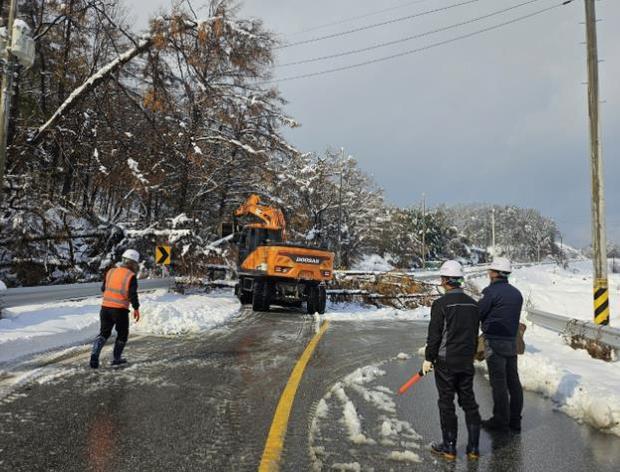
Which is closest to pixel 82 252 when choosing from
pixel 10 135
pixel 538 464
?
pixel 10 135

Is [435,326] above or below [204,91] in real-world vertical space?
below

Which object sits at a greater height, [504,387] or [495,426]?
[504,387]

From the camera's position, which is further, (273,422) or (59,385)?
(59,385)

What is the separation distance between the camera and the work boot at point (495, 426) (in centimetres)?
489

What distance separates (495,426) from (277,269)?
10339mm

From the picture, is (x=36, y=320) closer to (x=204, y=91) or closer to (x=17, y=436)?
(x=17, y=436)

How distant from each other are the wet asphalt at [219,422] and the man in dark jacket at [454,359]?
227 mm

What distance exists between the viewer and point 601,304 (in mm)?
10766

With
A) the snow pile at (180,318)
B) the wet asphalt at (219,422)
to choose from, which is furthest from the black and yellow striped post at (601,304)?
the snow pile at (180,318)

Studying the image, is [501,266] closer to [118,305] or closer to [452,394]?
[452,394]

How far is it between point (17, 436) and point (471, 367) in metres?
4.10

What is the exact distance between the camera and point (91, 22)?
1578 centimetres

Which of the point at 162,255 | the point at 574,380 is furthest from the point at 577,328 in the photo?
the point at 162,255

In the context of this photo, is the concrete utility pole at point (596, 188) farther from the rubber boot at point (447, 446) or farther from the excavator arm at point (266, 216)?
the excavator arm at point (266, 216)
